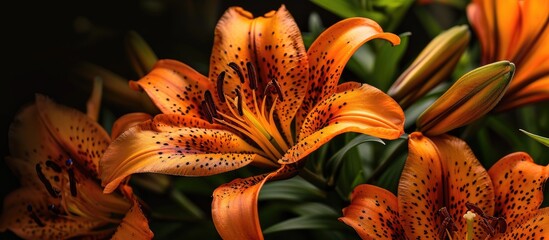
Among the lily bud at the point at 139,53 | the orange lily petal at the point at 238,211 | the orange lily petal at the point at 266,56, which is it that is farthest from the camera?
the lily bud at the point at 139,53

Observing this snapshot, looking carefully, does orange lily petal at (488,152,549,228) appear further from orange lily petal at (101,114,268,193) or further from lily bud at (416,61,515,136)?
orange lily petal at (101,114,268,193)

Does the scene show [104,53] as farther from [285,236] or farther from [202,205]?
[285,236]

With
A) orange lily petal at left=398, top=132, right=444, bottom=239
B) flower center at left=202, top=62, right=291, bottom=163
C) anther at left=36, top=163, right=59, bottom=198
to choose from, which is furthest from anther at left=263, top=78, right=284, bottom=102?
anther at left=36, top=163, right=59, bottom=198

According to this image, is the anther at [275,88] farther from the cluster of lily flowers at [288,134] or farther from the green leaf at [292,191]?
the green leaf at [292,191]

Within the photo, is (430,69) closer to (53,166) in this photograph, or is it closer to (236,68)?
(236,68)

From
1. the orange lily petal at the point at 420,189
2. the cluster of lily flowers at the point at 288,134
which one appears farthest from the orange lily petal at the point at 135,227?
the orange lily petal at the point at 420,189

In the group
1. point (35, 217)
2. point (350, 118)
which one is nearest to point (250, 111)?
point (350, 118)

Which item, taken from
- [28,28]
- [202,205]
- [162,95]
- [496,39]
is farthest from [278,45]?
[28,28]
